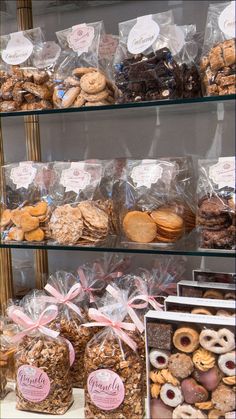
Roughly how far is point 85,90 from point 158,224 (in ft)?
1.26

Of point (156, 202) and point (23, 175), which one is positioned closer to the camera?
point (156, 202)

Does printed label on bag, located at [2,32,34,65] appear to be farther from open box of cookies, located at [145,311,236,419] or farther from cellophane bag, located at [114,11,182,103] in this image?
open box of cookies, located at [145,311,236,419]

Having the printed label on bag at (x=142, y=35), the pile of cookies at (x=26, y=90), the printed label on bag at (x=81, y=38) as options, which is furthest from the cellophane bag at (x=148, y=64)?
the pile of cookies at (x=26, y=90)

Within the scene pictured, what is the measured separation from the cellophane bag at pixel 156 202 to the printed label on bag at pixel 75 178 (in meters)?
0.10

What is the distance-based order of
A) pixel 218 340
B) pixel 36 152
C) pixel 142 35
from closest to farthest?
pixel 218 340 < pixel 142 35 < pixel 36 152

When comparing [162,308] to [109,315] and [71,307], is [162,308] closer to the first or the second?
[109,315]

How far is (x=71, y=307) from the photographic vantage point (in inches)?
49.6

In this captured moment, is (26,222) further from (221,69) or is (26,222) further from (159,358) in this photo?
(221,69)

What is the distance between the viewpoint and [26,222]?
1.22 meters

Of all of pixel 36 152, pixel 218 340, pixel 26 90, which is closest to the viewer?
pixel 218 340

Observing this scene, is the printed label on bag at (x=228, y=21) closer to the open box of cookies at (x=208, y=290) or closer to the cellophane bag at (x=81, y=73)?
the cellophane bag at (x=81, y=73)

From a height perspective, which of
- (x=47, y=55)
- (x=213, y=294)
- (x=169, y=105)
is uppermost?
(x=47, y=55)

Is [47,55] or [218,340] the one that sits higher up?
[47,55]

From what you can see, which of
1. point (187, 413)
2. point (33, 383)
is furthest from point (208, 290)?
point (33, 383)
